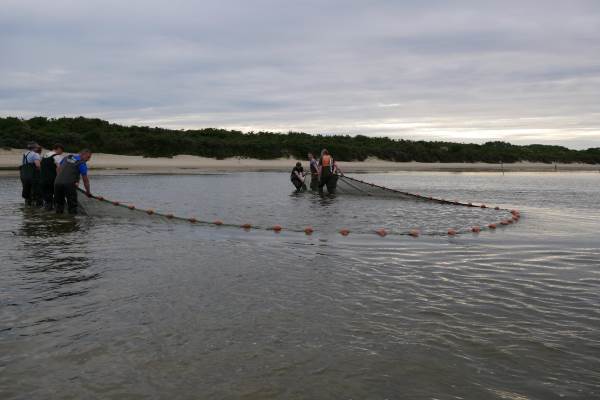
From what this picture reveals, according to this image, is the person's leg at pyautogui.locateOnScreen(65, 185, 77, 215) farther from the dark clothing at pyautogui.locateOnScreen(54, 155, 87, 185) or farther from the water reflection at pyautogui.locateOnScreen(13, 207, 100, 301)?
the water reflection at pyautogui.locateOnScreen(13, 207, 100, 301)

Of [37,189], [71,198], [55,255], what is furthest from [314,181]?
[55,255]

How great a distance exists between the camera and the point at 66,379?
399 centimetres

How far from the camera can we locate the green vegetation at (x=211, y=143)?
152 ft

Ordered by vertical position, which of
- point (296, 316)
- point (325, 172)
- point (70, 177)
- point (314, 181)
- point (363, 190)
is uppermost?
point (325, 172)

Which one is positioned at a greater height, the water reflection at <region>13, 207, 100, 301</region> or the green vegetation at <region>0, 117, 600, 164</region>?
the green vegetation at <region>0, 117, 600, 164</region>

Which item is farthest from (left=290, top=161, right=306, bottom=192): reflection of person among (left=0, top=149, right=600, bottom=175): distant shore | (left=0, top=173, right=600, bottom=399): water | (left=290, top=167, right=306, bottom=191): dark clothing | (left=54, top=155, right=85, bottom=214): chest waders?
(left=0, top=149, right=600, bottom=175): distant shore

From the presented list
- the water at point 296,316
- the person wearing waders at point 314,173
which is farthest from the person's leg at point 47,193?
the person wearing waders at point 314,173

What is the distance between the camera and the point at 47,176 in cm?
1445

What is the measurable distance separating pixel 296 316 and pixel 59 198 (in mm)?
10130

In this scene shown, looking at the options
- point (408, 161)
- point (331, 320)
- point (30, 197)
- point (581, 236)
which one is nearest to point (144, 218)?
point (30, 197)

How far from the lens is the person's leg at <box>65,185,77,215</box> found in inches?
527

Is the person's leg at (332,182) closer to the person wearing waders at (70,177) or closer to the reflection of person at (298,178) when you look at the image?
the reflection of person at (298,178)

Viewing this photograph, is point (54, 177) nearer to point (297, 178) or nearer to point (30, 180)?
point (30, 180)

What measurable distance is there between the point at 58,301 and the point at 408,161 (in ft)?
200
